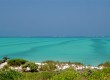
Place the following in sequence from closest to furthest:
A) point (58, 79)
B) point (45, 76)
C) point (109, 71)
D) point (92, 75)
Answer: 1. point (58, 79)
2. point (92, 75)
3. point (109, 71)
4. point (45, 76)

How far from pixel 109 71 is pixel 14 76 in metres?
3.77

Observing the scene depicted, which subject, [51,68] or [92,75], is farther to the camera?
[51,68]

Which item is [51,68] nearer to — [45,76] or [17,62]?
[17,62]

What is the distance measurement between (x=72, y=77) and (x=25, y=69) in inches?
484

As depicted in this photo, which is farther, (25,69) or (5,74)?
(25,69)

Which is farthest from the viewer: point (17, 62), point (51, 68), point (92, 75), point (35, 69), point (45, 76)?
point (17, 62)

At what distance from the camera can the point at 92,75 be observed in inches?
487

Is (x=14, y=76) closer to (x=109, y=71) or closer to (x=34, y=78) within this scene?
(x=34, y=78)

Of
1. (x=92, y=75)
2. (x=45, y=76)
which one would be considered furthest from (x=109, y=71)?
(x=45, y=76)

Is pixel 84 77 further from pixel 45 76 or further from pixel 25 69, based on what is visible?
pixel 25 69

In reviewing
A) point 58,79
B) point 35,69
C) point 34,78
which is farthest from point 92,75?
point 35,69

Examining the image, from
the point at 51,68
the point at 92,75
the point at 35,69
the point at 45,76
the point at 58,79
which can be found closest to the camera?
the point at 58,79

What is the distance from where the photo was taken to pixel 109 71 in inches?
542

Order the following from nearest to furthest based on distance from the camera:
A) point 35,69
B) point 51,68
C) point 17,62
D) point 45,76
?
point 45,76 → point 35,69 → point 51,68 → point 17,62
